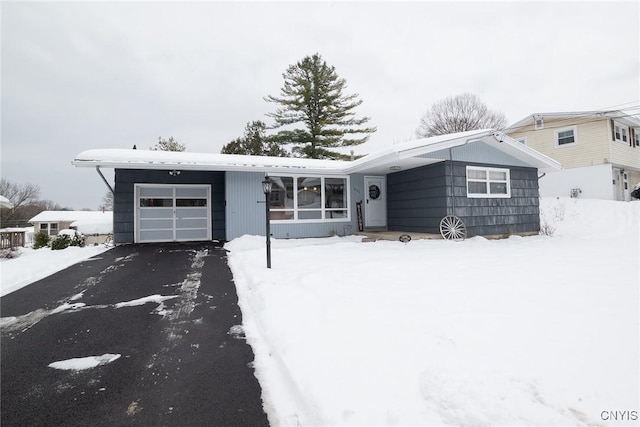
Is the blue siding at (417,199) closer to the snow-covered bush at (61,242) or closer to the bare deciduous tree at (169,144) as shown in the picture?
the snow-covered bush at (61,242)

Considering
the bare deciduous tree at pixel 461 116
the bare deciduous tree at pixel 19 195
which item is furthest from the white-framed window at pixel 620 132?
the bare deciduous tree at pixel 19 195

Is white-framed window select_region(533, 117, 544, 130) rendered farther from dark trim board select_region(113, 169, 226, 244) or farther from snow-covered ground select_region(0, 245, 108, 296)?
snow-covered ground select_region(0, 245, 108, 296)

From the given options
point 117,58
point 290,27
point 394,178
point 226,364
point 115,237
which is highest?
point 290,27

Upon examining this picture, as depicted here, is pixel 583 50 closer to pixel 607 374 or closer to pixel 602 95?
pixel 602 95

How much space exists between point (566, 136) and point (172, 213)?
20714 mm

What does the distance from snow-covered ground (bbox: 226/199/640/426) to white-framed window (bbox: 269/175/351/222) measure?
489cm

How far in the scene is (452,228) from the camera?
824 centimetres

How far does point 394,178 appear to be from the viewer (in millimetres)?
10438

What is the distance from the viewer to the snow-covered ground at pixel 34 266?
15.3 ft

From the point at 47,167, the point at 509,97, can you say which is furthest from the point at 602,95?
the point at 47,167

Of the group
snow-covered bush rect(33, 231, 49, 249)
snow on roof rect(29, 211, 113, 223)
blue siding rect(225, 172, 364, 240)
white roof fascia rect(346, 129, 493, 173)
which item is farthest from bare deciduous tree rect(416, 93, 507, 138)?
snow on roof rect(29, 211, 113, 223)

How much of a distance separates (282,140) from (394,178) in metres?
11.3

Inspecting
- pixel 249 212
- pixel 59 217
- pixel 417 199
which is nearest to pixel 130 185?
pixel 249 212

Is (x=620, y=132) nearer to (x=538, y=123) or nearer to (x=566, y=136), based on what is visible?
(x=566, y=136)
